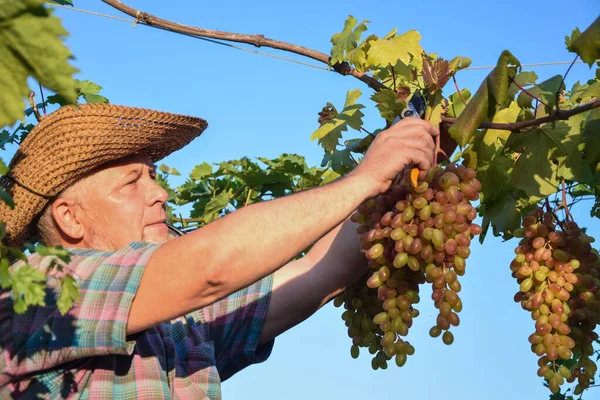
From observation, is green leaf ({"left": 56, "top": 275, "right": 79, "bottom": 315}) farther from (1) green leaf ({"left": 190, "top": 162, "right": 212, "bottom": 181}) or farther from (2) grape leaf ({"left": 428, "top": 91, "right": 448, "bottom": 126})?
(1) green leaf ({"left": 190, "top": 162, "right": 212, "bottom": 181})

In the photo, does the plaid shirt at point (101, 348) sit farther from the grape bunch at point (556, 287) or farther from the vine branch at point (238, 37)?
the grape bunch at point (556, 287)

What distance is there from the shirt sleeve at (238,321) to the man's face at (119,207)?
1.52 feet

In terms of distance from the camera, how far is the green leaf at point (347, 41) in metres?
3.56

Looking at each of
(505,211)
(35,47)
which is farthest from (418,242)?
(35,47)

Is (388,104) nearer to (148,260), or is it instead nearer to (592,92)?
(592,92)

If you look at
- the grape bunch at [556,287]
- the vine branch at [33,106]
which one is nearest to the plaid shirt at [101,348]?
the vine branch at [33,106]

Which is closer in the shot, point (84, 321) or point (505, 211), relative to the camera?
point (84, 321)

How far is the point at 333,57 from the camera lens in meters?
3.59

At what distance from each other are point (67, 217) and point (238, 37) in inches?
45.9

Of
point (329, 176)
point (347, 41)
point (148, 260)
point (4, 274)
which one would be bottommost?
point (4, 274)

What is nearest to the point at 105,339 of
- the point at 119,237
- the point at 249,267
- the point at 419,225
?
the point at 249,267

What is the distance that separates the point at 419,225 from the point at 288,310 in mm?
1413

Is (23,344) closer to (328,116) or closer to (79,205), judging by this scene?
(79,205)

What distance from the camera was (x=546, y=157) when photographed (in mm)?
2852
